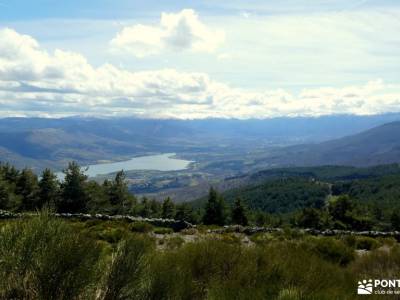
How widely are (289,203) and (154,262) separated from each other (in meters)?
150

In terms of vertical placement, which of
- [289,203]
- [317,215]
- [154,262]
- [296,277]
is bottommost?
[289,203]

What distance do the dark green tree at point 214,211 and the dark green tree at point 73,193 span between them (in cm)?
1279

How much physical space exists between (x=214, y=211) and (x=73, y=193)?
48.4 feet

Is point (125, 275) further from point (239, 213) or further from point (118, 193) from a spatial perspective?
point (118, 193)

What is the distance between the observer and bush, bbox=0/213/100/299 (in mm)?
5312

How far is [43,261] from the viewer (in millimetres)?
5238

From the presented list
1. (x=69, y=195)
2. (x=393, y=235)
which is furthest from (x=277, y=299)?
(x=69, y=195)

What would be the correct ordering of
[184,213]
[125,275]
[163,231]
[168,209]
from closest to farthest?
[125,275], [163,231], [184,213], [168,209]

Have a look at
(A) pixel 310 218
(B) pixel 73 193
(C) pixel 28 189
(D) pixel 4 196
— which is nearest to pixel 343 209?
(A) pixel 310 218

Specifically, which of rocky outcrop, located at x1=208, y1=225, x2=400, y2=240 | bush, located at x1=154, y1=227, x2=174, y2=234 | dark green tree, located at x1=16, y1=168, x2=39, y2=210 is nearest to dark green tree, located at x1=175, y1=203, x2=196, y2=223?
dark green tree, located at x1=16, y1=168, x2=39, y2=210

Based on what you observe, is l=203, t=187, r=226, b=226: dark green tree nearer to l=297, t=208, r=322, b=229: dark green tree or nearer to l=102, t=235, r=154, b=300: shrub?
l=297, t=208, r=322, b=229: dark green tree

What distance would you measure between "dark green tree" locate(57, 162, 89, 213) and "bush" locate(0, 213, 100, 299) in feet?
102

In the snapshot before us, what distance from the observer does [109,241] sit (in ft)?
52.5

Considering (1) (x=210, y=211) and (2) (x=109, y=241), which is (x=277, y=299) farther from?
(1) (x=210, y=211)
